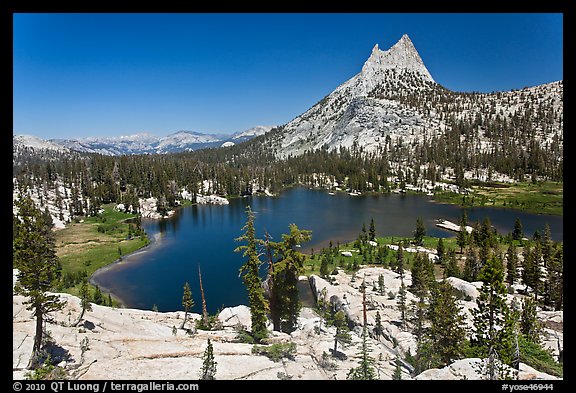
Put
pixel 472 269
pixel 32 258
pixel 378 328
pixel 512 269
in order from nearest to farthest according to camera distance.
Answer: pixel 32 258, pixel 378 328, pixel 512 269, pixel 472 269

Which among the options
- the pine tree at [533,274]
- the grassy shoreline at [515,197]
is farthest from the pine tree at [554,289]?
the grassy shoreline at [515,197]

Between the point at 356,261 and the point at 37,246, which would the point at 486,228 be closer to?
the point at 356,261

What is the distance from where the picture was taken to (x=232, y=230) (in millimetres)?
54219

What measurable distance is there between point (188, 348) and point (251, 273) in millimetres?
4705

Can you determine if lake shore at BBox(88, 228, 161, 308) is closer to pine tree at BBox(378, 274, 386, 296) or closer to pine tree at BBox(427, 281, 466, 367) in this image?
pine tree at BBox(378, 274, 386, 296)

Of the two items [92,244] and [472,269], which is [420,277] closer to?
[472,269]

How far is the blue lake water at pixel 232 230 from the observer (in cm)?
3095

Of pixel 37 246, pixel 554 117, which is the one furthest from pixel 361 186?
pixel 554 117

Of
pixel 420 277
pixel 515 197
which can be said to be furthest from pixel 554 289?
pixel 515 197

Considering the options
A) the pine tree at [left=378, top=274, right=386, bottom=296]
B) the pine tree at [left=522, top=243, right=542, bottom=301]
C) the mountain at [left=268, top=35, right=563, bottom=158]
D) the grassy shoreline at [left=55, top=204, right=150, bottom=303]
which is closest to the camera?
the pine tree at [left=522, top=243, right=542, bottom=301]

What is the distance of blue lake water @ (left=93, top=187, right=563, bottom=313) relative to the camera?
31.0 meters

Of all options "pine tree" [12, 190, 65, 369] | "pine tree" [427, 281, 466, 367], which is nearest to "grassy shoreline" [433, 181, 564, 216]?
"pine tree" [427, 281, 466, 367]

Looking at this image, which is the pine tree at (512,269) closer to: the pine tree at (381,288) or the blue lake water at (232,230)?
the pine tree at (381,288)
